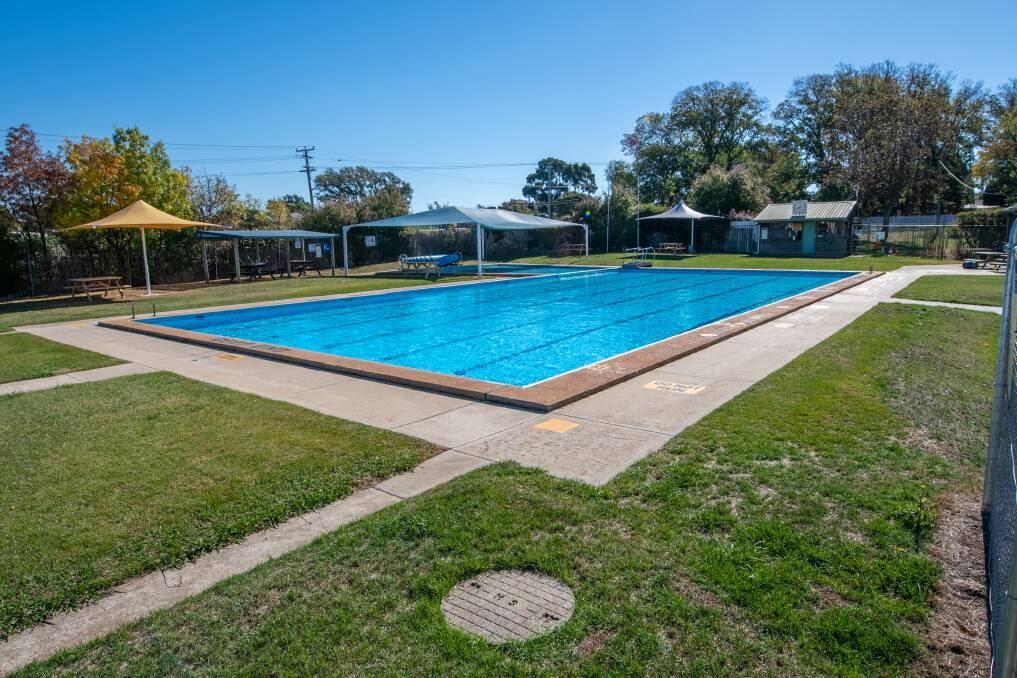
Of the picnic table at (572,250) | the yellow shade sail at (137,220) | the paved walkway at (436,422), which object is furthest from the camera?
the picnic table at (572,250)

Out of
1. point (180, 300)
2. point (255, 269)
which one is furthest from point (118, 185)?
point (180, 300)

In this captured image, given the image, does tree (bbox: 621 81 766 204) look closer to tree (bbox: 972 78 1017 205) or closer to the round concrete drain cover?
tree (bbox: 972 78 1017 205)

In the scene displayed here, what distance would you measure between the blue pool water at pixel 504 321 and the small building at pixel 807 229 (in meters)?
10.2

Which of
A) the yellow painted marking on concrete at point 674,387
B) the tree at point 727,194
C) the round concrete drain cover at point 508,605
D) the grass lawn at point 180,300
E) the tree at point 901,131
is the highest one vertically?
the tree at point 901,131

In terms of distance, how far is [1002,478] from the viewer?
2641 millimetres

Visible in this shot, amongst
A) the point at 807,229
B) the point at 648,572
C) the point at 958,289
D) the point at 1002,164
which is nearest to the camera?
the point at 648,572

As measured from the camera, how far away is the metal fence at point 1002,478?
2.14 meters

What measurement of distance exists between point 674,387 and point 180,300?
49.2 feet

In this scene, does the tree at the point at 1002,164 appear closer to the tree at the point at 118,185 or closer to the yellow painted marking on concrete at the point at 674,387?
the yellow painted marking on concrete at the point at 674,387

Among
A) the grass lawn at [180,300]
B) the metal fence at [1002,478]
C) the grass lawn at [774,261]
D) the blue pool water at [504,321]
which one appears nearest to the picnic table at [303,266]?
the grass lawn at [180,300]

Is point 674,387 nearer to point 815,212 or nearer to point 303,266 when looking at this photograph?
point 303,266

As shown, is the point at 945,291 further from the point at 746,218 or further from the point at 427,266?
the point at 746,218

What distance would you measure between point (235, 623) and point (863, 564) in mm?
2819

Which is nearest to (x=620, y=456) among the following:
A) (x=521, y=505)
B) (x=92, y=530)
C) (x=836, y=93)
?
(x=521, y=505)
